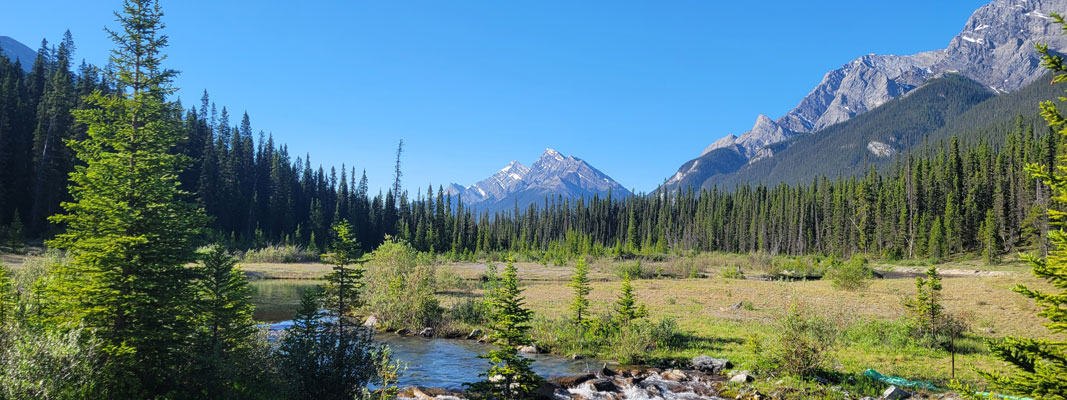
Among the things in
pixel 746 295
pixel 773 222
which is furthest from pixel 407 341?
pixel 773 222

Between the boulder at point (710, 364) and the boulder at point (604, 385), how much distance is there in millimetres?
4063

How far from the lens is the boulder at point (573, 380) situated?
1553cm

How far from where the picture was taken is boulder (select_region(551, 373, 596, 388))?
1553cm

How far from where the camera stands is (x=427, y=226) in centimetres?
11650

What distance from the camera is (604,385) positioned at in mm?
15148

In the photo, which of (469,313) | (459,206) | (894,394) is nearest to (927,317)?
(894,394)

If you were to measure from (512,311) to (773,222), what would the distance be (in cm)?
12363

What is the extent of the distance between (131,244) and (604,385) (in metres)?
12.8

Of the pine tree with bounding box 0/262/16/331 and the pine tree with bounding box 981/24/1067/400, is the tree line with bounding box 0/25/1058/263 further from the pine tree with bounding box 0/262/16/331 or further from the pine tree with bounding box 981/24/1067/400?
the pine tree with bounding box 981/24/1067/400

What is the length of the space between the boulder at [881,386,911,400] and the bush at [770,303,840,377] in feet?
5.89

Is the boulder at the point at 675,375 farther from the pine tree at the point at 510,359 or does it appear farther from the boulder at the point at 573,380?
the pine tree at the point at 510,359

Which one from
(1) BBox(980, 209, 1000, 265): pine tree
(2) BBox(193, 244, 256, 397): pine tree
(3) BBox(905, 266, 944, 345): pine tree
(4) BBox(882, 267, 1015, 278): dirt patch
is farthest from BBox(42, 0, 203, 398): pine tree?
(1) BBox(980, 209, 1000, 265): pine tree

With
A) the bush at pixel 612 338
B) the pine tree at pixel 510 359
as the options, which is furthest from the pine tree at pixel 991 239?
the pine tree at pixel 510 359

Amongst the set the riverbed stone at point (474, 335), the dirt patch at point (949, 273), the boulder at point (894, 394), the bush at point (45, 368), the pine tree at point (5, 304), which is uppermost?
the pine tree at point (5, 304)
